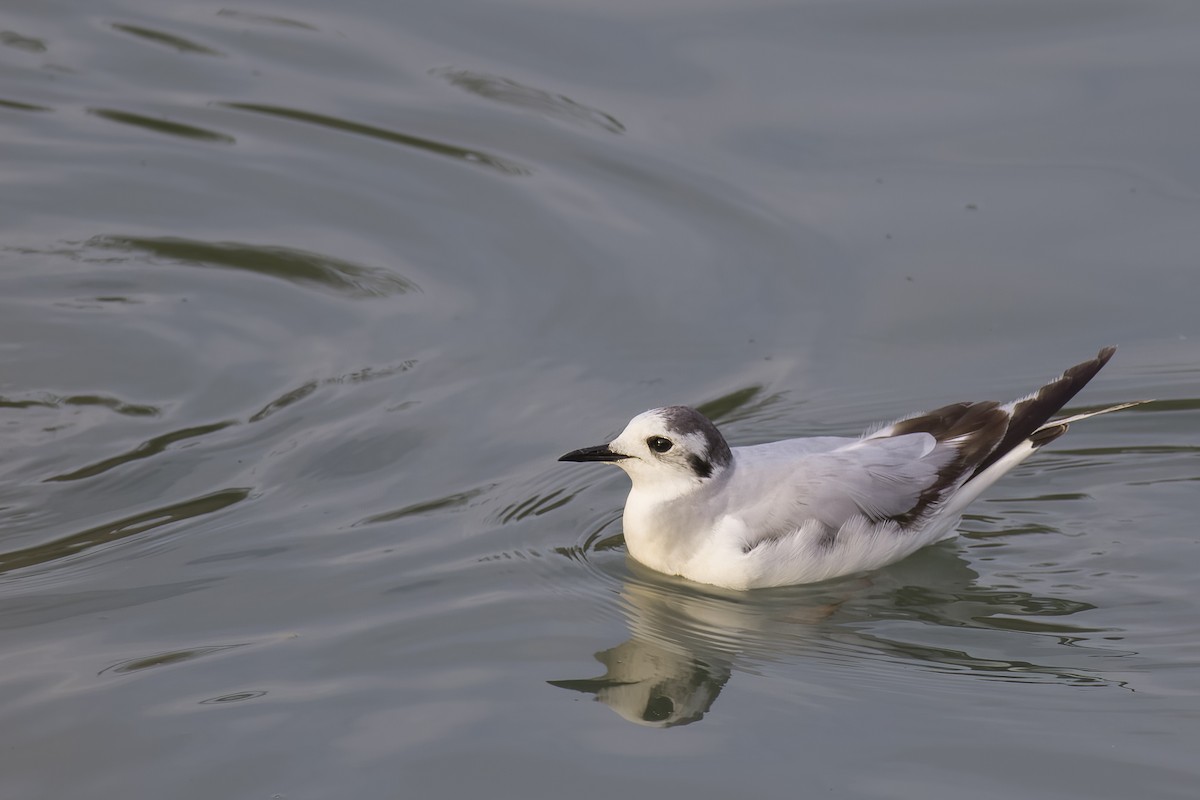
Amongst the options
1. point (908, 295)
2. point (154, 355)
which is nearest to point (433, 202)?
point (154, 355)

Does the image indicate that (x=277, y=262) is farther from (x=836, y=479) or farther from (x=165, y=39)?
(x=836, y=479)

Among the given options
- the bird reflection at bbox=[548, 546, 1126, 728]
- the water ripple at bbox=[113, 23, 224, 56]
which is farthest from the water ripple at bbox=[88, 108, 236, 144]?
the bird reflection at bbox=[548, 546, 1126, 728]

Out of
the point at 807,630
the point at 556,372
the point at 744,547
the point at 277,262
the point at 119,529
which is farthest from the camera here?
the point at 277,262

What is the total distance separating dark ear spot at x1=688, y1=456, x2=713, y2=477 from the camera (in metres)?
8.18

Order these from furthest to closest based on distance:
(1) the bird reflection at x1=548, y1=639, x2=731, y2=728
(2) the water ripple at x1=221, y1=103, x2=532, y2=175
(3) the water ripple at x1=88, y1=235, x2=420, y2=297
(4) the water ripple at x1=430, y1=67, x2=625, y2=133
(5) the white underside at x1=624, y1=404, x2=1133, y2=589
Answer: (4) the water ripple at x1=430, y1=67, x2=625, y2=133, (2) the water ripple at x1=221, y1=103, x2=532, y2=175, (3) the water ripple at x1=88, y1=235, x2=420, y2=297, (5) the white underside at x1=624, y1=404, x2=1133, y2=589, (1) the bird reflection at x1=548, y1=639, x2=731, y2=728

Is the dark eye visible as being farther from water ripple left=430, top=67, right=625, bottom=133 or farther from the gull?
water ripple left=430, top=67, right=625, bottom=133

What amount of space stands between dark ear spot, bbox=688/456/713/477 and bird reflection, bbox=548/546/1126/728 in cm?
56

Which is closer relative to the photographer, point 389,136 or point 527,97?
point 389,136

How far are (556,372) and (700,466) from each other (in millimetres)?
2104

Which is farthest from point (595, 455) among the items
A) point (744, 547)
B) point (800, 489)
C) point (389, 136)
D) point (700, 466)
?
point (389, 136)

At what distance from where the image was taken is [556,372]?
33.1 ft

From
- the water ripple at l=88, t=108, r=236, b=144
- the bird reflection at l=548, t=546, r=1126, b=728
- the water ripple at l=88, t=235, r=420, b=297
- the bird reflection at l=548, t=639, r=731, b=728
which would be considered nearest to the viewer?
the bird reflection at l=548, t=639, r=731, b=728

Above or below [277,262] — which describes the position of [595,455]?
below

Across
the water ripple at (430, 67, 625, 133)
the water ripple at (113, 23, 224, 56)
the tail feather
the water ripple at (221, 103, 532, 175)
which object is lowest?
the tail feather
